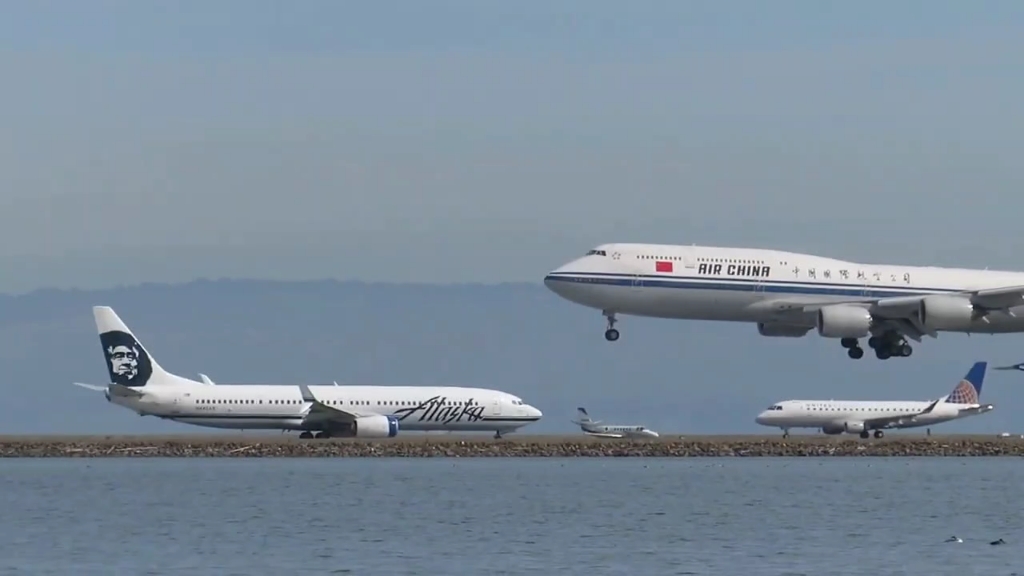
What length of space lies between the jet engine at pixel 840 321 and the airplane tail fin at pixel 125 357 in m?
50.3

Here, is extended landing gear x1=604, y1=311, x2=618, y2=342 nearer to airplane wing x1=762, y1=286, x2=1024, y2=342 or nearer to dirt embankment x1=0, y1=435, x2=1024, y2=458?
airplane wing x1=762, y1=286, x2=1024, y2=342

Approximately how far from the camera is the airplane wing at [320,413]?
4669 inches

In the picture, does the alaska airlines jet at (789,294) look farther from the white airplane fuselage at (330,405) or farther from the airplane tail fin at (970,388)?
the airplane tail fin at (970,388)

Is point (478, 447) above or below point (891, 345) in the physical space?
below

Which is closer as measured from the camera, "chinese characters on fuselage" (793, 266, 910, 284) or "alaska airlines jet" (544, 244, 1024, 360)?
"alaska airlines jet" (544, 244, 1024, 360)

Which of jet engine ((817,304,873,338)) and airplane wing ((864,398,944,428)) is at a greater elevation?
airplane wing ((864,398,944,428))

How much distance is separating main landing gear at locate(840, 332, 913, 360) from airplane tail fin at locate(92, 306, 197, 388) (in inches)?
1936

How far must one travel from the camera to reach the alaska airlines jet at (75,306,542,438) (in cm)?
11931

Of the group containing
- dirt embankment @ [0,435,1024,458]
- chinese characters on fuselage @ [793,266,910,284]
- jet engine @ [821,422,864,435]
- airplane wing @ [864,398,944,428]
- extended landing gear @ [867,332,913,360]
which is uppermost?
chinese characters on fuselage @ [793,266,910,284]

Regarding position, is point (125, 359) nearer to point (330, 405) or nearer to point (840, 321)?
point (330, 405)

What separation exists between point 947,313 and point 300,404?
1866 inches

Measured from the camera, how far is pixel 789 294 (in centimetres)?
8488
